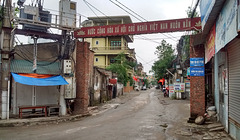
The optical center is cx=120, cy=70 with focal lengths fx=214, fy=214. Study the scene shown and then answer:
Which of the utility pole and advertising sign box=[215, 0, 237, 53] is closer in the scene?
advertising sign box=[215, 0, 237, 53]

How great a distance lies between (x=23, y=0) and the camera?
44.2ft

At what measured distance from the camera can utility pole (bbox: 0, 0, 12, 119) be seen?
12.3 m

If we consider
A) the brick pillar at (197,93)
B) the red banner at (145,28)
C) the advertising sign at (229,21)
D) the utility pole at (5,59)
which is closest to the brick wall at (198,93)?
the brick pillar at (197,93)

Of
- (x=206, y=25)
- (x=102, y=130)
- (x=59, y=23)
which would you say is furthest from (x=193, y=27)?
(x=59, y=23)

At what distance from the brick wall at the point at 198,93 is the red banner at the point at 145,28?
141 centimetres

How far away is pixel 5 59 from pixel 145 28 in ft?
28.2

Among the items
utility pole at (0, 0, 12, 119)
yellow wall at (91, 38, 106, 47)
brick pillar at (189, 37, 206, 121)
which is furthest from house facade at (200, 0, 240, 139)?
yellow wall at (91, 38, 106, 47)

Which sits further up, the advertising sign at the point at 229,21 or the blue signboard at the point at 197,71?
the advertising sign at the point at 229,21

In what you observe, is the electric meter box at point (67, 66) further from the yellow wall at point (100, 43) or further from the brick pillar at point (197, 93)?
the yellow wall at point (100, 43)

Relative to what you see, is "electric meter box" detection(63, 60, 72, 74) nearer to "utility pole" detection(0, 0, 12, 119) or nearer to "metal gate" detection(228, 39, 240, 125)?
"utility pole" detection(0, 0, 12, 119)

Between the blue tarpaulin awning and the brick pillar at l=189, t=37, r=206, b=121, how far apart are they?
25.0 ft

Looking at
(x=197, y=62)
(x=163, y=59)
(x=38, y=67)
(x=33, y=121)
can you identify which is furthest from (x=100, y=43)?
(x=197, y=62)

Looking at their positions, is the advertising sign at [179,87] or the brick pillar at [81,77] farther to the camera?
the advertising sign at [179,87]

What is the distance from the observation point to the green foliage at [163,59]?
132 feet
